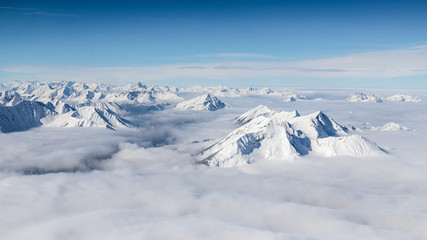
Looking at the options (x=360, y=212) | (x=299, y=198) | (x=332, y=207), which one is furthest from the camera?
(x=299, y=198)

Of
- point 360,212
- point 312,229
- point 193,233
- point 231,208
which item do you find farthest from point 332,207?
point 193,233

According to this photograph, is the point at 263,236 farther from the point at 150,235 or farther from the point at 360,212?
the point at 360,212

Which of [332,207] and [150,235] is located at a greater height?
[150,235]

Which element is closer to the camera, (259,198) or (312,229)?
(312,229)

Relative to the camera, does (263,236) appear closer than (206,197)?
Yes

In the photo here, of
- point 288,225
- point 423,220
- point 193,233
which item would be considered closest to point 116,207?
point 193,233

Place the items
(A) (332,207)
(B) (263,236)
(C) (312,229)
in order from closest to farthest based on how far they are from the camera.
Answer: (B) (263,236) < (C) (312,229) < (A) (332,207)

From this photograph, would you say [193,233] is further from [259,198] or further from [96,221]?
[259,198]

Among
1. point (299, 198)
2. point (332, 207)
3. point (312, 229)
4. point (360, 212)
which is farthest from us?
point (299, 198)

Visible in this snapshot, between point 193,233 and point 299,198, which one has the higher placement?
point 193,233
